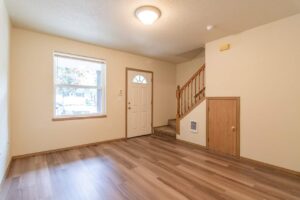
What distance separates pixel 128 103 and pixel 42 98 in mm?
2176

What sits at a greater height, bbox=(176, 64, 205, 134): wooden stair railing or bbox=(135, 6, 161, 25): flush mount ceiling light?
bbox=(135, 6, 161, 25): flush mount ceiling light

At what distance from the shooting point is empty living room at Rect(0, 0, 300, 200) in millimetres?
2258

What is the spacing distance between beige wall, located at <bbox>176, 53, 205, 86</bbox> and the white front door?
134 cm

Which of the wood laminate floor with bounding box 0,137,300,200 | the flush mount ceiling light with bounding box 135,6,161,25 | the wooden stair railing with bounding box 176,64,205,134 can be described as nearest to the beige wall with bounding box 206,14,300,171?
the wood laminate floor with bounding box 0,137,300,200

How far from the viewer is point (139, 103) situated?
198 inches

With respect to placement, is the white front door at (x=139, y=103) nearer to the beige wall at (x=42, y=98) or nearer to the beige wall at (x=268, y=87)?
the beige wall at (x=42, y=98)

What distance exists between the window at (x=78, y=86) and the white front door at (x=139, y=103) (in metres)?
0.85

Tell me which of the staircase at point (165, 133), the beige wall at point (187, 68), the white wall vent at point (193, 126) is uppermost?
the beige wall at point (187, 68)

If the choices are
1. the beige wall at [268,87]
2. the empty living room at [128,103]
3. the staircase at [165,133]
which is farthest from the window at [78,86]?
the beige wall at [268,87]

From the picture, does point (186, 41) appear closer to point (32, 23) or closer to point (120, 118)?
point (120, 118)

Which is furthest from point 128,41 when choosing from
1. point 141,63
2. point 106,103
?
point 106,103

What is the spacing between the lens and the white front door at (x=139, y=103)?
479 cm

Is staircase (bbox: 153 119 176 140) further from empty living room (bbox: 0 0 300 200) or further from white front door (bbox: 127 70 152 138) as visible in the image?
white front door (bbox: 127 70 152 138)

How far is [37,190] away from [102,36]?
3.00 m
